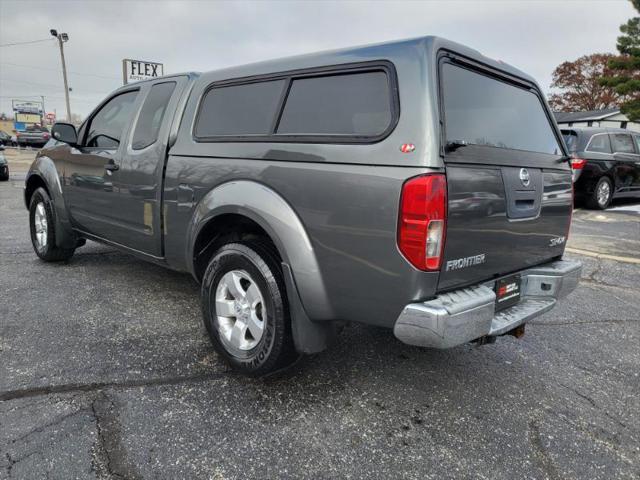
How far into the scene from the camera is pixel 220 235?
3.06 m

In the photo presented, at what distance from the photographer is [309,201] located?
2346 millimetres

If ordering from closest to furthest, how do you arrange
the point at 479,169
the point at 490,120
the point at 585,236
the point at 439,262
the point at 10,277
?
the point at 439,262
the point at 479,169
the point at 490,120
the point at 10,277
the point at 585,236

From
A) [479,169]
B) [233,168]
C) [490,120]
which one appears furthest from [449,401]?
[233,168]

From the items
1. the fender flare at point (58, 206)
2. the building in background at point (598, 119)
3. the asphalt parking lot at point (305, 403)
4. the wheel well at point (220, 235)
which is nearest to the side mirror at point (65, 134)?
the fender flare at point (58, 206)

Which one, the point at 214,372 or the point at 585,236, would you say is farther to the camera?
the point at 585,236

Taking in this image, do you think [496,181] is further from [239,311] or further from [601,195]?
[601,195]

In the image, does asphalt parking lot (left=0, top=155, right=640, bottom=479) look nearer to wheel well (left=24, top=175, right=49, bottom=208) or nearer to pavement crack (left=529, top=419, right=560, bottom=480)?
pavement crack (left=529, top=419, right=560, bottom=480)

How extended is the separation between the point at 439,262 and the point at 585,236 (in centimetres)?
686

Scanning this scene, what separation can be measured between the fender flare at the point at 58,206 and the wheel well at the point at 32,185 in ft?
0.47

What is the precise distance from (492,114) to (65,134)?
3821mm

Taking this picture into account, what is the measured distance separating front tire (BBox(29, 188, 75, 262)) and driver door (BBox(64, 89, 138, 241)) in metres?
0.44

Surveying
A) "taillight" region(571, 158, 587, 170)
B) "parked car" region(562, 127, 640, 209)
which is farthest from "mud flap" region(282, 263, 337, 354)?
"parked car" region(562, 127, 640, 209)

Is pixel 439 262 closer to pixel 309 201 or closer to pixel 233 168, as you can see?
pixel 309 201

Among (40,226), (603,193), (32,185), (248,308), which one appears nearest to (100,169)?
(40,226)
